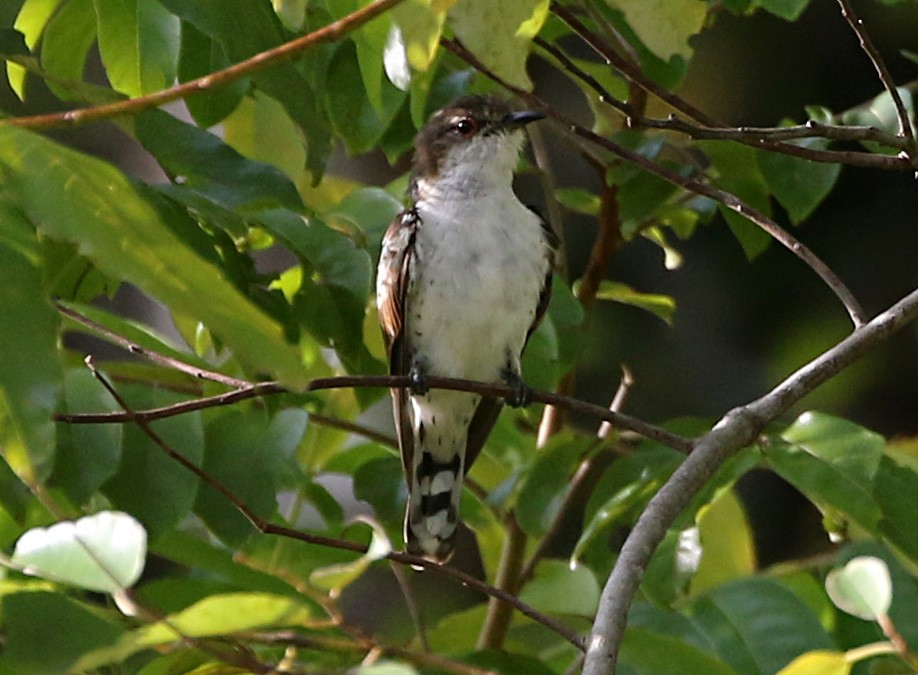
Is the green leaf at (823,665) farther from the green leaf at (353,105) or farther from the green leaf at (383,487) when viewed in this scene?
the green leaf at (383,487)

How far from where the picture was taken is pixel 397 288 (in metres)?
4.11

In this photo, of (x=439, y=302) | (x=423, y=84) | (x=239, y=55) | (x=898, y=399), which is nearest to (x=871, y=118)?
(x=423, y=84)

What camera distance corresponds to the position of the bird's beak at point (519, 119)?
4.19m

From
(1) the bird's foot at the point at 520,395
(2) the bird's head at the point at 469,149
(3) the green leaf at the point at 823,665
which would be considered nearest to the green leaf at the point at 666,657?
(1) the bird's foot at the point at 520,395

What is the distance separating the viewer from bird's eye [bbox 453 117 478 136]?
4.51 meters

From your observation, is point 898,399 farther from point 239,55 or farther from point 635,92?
point 239,55

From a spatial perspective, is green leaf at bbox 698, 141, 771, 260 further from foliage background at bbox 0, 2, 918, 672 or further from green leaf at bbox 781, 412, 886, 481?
foliage background at bbox 0, 2, 918, 672

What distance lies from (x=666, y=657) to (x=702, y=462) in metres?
0.45

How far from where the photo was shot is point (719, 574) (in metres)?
3.68

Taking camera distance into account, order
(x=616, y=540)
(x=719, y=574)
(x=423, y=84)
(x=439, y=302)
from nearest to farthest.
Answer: (x=423, y=84), (x=719, y=574), (x=439, y=302), (x=616, y=540)

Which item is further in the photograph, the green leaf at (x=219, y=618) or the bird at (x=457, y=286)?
the bird at (x=457, y=286)

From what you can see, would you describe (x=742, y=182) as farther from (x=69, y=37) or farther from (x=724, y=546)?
(x=69, y=37)

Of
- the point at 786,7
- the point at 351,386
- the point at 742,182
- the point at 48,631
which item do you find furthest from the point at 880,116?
the point at 48,631

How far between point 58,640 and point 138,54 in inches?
61.7
